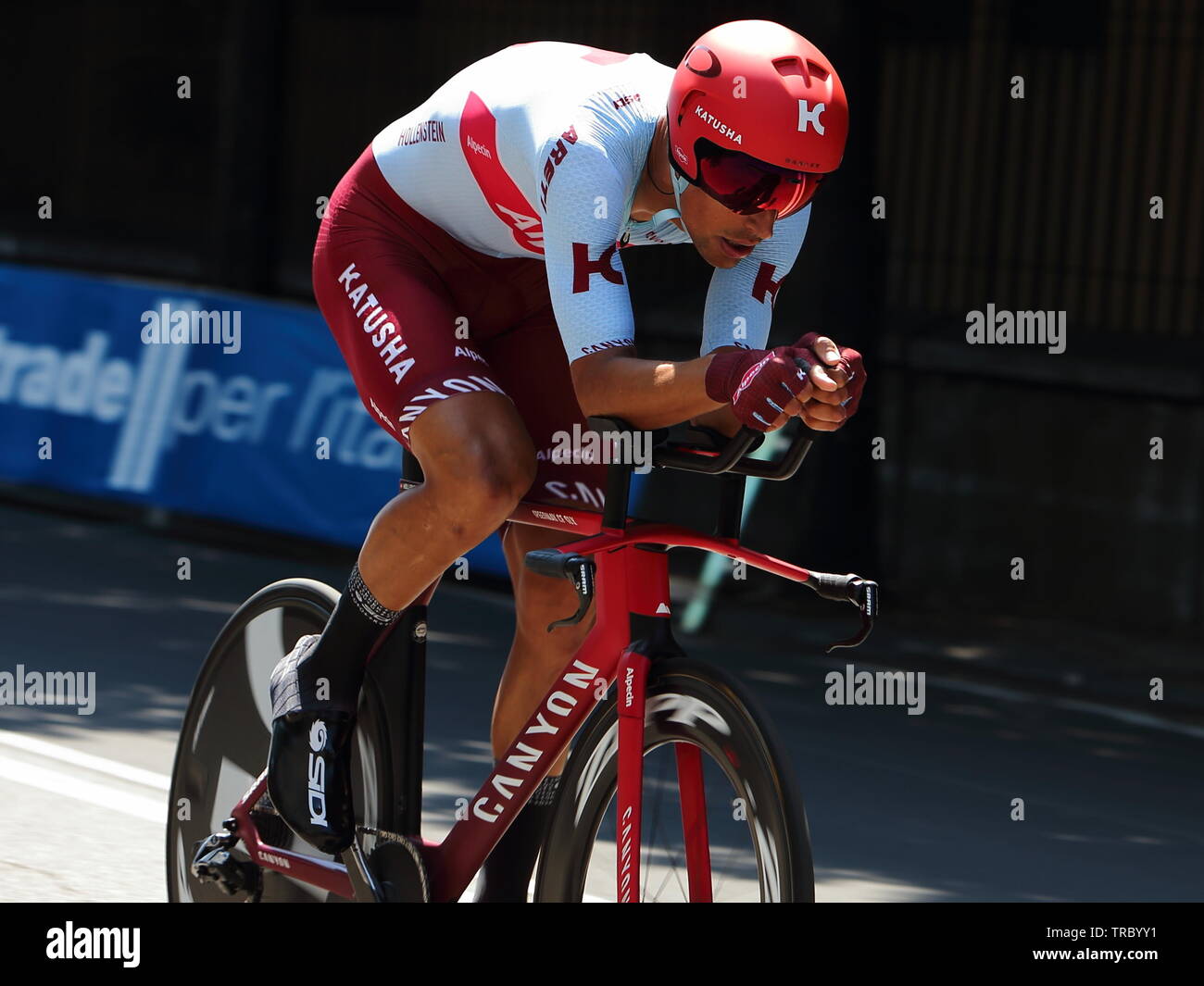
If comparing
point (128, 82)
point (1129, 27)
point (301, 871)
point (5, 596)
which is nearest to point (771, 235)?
point (301, 871)

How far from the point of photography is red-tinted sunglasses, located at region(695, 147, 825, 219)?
144 inches

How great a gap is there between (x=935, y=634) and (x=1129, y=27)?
441cm

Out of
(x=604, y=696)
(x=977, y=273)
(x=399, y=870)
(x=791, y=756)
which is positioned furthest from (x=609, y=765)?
(x=977, y=273)

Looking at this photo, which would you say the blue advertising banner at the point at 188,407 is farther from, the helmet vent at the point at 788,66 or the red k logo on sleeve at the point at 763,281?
the helmet vent at the point at 788,66

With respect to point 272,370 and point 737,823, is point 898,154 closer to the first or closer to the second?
point 272,370

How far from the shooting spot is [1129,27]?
12.8 meters

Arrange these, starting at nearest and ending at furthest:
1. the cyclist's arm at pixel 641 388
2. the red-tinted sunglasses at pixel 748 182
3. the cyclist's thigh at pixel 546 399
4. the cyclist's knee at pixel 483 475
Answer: the cyclist's arm at pixel 641 388 → the red-tinted sunglasses at pixel 748 182 → the cyclist's knee at pixel 483 475 → the cyclist's thigh at pixel 546 399

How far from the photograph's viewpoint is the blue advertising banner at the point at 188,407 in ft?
34.8

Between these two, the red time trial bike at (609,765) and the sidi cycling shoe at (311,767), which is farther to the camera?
the sidi cycling shoe at (311,767)

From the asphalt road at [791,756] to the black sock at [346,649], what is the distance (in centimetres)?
110

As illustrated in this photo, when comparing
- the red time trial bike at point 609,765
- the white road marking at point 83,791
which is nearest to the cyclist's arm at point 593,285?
the red time trial bike at point 609,765

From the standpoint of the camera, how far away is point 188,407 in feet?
36.5

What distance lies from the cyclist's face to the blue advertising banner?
628 centimetres

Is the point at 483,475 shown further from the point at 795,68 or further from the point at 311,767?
the point at 795,68
